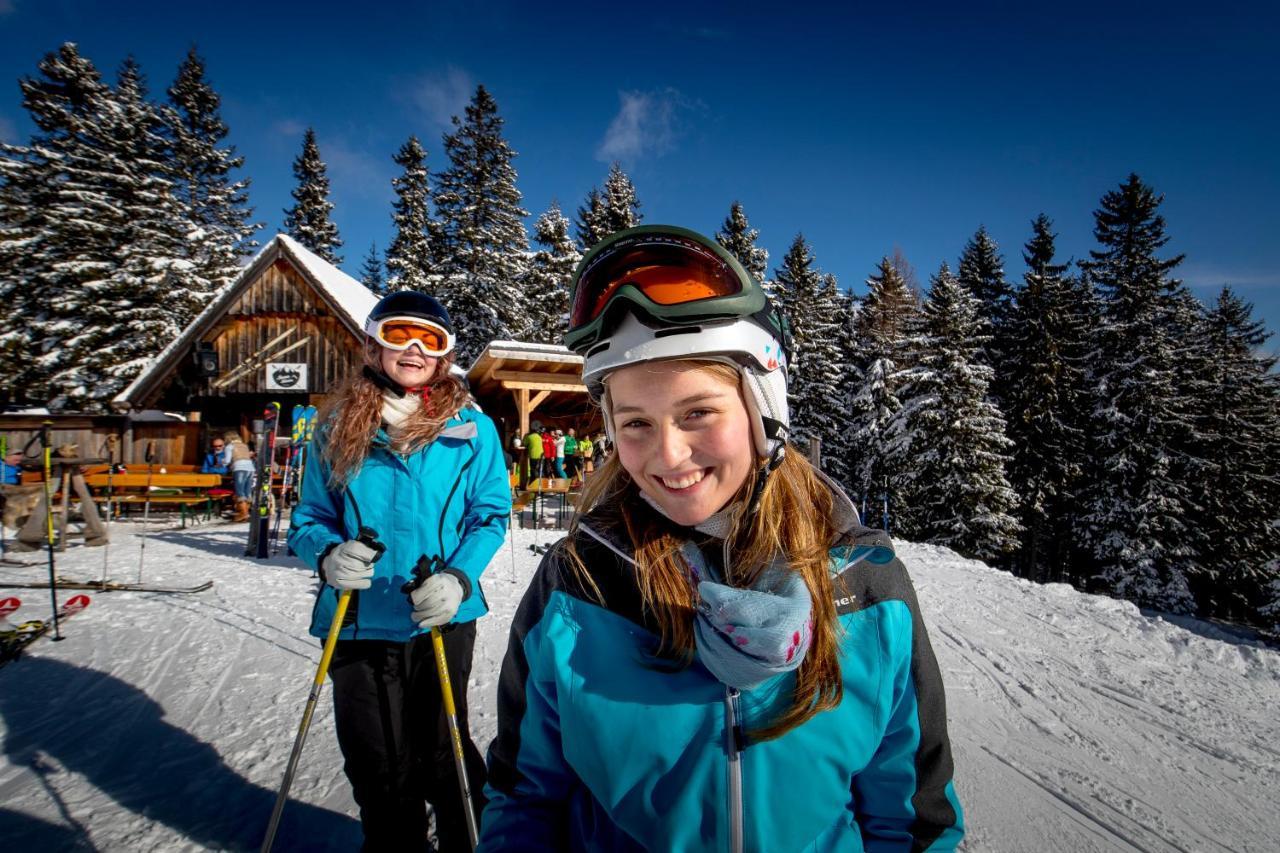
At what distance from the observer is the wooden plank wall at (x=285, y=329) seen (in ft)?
53.8

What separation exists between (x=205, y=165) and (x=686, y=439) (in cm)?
3657

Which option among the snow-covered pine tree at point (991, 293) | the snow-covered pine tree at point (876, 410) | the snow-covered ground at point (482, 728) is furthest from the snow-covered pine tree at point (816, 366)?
the snow-covered ground at point (482, 728)

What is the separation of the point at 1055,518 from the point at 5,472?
115 feet

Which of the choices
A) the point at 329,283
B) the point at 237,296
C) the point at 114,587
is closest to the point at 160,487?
the point at 237,296

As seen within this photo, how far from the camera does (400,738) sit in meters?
2.26

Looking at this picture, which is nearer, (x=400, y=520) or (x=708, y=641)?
(x=708, y=641)

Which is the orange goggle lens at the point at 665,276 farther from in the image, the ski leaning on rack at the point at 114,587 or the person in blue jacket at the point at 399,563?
the ski leaning on rack at the point at 114,587

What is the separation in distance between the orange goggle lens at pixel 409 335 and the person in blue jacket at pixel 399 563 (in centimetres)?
2

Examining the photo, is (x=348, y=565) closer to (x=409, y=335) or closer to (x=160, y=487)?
(x=409, y=335)

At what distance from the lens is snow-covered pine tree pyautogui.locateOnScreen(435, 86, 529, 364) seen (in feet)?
81.6

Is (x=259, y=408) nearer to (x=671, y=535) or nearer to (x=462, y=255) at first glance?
(x=462, y=255)

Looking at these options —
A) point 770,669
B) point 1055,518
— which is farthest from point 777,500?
point 1055,518

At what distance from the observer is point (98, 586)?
6.20 meters

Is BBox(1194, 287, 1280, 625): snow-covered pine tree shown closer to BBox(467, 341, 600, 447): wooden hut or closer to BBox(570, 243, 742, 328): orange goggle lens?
BBox(467, 341, 600, 447): wooden hut
